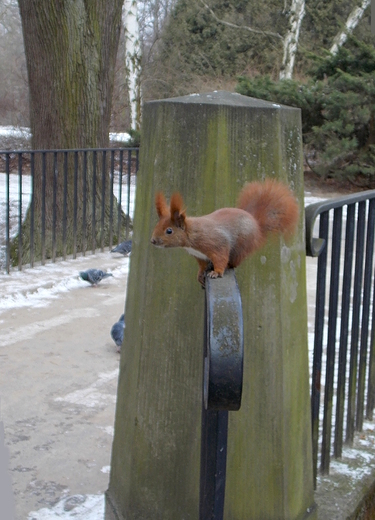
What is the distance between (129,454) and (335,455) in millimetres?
1122

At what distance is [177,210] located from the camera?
1.25 m

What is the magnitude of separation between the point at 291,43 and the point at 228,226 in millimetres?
22962

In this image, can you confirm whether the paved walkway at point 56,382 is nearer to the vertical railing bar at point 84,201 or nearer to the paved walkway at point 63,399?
the paved walkway at point 63,399

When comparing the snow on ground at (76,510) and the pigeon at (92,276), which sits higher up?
the pigeon at (92,276)

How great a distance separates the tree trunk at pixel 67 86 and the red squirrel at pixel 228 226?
19.4 feet

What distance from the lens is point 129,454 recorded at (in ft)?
6.89

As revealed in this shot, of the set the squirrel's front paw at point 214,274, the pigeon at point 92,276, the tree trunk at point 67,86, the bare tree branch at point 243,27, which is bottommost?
the pigeon at point 92,276

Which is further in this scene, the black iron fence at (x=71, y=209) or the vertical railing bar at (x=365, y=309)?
the black iron fence at (x=71, y=209)

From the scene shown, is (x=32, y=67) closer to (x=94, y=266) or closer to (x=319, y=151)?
(x=94, y=266)

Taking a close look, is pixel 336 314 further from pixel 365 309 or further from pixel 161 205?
pixel 161 205

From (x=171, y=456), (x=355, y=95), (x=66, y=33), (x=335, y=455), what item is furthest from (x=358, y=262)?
(x=355, y=95)

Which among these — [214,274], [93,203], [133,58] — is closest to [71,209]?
[93,203]

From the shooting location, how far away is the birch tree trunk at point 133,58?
20.1 m

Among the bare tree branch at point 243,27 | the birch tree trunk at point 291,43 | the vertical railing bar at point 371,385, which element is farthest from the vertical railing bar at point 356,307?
the bare tree branch at point 243,27
